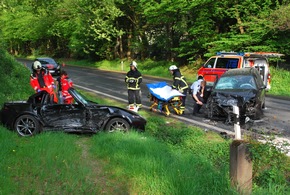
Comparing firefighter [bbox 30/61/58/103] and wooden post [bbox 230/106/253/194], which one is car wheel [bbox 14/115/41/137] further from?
wooden post [bbox 230/106/253/194]

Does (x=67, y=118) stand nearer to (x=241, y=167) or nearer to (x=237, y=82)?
(x=241, y=167)

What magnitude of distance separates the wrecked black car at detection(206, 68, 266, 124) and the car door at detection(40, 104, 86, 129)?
3915mm

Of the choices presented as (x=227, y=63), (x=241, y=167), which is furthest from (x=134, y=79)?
(x=241, y=167)

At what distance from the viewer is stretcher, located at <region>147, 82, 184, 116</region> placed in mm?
10452

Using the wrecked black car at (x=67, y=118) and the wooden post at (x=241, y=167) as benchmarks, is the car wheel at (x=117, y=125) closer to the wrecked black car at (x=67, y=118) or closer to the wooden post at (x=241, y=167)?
the wrecked black car at (x=67, y=118)

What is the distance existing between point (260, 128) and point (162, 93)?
3.21 m

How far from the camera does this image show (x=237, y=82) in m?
10.7

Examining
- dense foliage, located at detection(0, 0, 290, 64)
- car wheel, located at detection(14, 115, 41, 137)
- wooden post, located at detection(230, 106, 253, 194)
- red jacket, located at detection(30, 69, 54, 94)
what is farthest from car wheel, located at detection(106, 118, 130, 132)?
dense foliage, located at detection(0, 0, 290, 64)

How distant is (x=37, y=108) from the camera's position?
774 cm

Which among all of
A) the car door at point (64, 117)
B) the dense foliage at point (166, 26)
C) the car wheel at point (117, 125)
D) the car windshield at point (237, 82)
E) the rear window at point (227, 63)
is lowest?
the car wheel at point (117, 125)

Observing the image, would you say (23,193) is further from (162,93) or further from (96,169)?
(162,93)

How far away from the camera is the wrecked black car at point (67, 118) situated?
766 cm

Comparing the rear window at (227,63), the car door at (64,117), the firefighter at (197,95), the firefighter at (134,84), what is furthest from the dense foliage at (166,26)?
the firefighter at (197,95)

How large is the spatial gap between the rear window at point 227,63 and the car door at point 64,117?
30.2 ft
